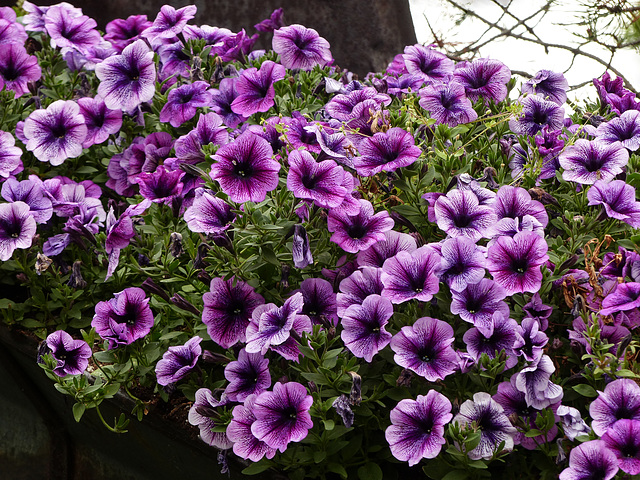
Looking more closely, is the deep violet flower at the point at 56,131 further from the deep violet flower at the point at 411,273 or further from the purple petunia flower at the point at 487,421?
the purple petunia flower at the point at 487,421

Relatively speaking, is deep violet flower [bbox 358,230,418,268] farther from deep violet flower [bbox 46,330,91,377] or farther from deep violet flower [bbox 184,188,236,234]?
deep violet flower [bbox 46,330,91,377]

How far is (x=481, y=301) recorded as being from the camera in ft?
4.69

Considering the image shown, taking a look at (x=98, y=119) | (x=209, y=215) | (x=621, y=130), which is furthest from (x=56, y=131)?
(x=621, y=130)

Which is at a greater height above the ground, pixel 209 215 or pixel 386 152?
pixel 386 152

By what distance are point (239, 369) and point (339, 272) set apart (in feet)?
0.97

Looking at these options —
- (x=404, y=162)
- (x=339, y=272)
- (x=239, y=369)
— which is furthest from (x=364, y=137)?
(x=239, y=369)

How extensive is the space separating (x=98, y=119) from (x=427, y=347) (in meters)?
1.31

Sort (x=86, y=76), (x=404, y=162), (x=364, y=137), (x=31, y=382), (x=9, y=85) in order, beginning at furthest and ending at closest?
(x=86, y=76), (x=9, y=85), (x=31, y=382), (x=364, y=137), (x=404, y=162)

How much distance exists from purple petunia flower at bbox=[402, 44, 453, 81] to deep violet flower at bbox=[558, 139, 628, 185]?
70cm

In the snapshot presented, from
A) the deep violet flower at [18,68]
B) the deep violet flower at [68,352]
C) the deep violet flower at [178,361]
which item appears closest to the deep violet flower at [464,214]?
the deep violet flower at [178,361]

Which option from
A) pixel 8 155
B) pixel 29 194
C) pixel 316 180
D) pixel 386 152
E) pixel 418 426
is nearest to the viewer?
pixel 418 426

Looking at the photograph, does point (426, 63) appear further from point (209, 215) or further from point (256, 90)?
point (209, 215)

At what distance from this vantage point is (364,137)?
173 cm

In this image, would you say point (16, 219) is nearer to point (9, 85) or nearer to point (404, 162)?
point (9, 85)
